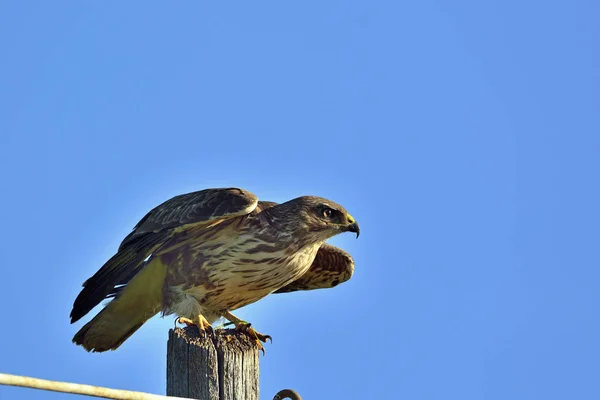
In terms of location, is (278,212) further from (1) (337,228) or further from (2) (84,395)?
(2) (84,395)

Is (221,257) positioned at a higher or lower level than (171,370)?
higher

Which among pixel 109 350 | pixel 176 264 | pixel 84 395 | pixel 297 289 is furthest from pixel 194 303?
pixel 84 395

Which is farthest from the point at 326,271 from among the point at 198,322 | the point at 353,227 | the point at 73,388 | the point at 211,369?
the point at 73,388

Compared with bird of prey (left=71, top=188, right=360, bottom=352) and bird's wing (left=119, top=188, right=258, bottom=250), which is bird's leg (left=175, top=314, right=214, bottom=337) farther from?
bird's wing (left=119, top=188, right=258, bottom=250)

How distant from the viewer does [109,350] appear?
8570 millimetres

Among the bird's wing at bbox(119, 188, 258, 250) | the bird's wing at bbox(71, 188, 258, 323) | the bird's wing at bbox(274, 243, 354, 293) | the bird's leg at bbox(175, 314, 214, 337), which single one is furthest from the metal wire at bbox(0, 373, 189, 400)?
the bird's wing at bbox(274, 243, 354, 293)

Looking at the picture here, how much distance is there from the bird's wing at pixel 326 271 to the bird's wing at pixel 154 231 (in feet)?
4.83

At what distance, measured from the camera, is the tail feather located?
8359 millimetres

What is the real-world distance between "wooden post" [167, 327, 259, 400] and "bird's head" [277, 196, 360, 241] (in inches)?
118

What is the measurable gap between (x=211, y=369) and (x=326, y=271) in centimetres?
424

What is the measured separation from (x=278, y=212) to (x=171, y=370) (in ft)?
10.6

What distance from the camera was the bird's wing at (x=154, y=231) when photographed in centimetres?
793

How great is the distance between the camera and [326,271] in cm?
970

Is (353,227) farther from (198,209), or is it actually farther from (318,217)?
(198,209)
